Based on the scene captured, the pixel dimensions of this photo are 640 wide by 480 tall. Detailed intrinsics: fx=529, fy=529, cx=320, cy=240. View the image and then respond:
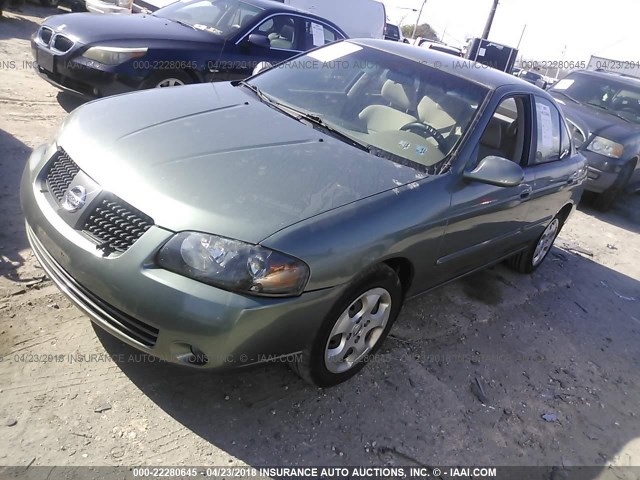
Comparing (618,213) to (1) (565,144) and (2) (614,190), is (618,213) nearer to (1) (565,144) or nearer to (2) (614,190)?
(2) (614,190)

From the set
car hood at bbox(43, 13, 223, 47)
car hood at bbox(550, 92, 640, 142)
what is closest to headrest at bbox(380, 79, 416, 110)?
car hood at bbox(43, 13, 223, 47)

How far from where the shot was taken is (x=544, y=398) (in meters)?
3.21

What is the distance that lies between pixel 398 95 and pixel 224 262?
1873 millimetres

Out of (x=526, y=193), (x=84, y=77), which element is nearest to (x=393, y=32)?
(x=84, y=77)

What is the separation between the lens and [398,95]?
341 cm

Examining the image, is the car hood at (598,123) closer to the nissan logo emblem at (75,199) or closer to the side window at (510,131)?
the side window at (510,131)

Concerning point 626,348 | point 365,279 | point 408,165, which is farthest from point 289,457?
point 626,348

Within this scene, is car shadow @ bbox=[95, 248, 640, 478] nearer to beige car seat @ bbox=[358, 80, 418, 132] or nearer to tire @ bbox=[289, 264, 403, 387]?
tire @ bbox=[289, 264, 403, 387]

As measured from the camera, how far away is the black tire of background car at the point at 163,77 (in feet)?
18.3

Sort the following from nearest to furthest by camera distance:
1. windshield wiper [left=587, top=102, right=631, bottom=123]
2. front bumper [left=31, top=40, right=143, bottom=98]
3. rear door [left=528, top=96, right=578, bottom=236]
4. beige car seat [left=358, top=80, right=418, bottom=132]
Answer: beige car seat [left=358, top=80, right=418, bottom=132], rear door [left=528, top=96, right=578, bottom=236], front bumper [left=31, top=40, right=143, bottom=98], windshield wiper [left=587, top=102, right=631, bottom=123]

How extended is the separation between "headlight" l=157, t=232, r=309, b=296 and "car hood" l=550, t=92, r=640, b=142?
21.2 ft

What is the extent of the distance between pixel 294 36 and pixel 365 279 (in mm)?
5269

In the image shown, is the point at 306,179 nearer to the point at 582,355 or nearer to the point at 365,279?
the point at 365,279

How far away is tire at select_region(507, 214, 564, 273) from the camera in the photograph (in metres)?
4.62
